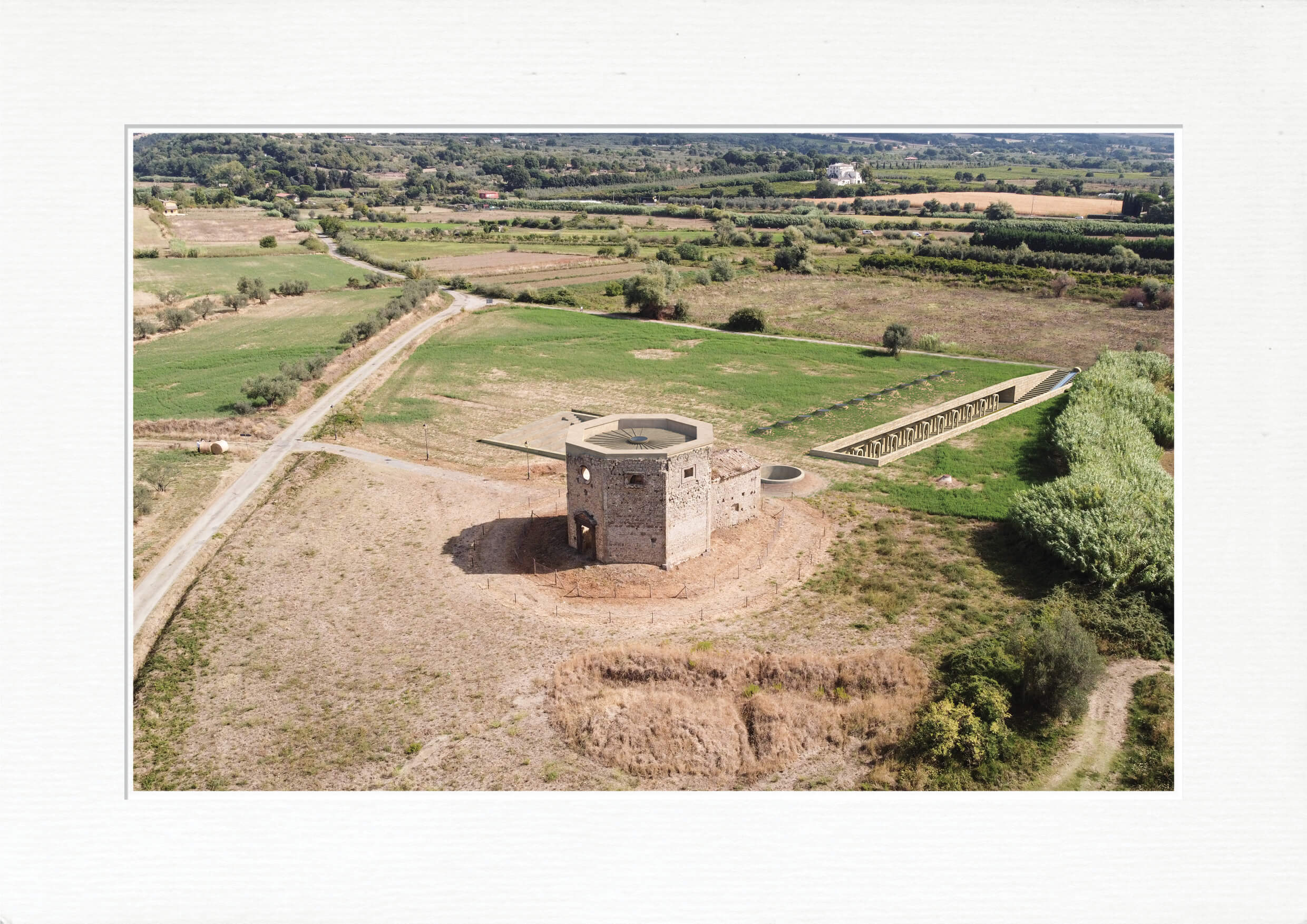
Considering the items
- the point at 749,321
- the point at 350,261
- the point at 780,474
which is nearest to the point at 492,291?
the point at 350,261

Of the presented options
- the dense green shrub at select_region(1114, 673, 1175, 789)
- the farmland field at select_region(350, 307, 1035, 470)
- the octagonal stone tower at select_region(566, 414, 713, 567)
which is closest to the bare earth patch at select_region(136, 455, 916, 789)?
the octagonal stone tower at select_region(566, 414, 713, 567)

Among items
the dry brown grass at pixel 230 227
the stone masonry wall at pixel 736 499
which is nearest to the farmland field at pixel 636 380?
the stone masonry wall at pixel 736 499

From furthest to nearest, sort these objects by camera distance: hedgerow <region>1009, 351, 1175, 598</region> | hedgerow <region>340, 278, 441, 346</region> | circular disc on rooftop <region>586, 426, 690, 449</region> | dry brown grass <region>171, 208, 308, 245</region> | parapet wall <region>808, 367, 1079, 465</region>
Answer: dry brown grass <region>171, 208, 308, 245</region>
hedgerow <region>340, 278, 441, 346</region>
parapet wall <region>808, 367, 1079, 465</region>
circular disc on rooftop <region>586, 426, 690, 449</region>
hedgerow <region>1009, 351, 1175, 598</region>

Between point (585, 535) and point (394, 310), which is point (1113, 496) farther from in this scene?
point (394, 310)

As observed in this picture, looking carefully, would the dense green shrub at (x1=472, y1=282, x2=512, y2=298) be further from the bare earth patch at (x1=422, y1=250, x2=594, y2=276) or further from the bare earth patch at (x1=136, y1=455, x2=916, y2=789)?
the bare earth patch at (x1=136, y1=455, x2=916, y2=789)

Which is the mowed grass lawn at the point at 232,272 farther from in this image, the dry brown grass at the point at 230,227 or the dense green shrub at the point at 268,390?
the dense green shrub at the point at 268,390
